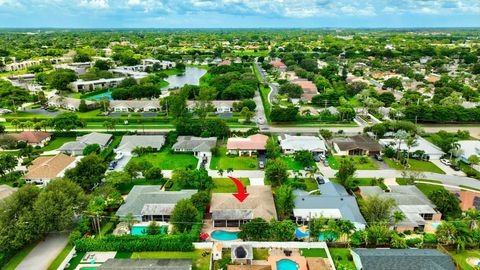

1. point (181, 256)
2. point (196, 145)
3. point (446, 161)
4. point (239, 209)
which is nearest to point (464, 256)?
point (239, 209)

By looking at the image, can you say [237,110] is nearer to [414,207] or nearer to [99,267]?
[414,207]

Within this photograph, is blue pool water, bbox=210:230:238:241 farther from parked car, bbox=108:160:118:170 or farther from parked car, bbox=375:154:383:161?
parked car, bbox=375:154:383:161

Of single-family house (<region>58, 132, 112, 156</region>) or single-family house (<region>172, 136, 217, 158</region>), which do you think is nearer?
single-family house (<region>172, 136, 217, 158</region>)

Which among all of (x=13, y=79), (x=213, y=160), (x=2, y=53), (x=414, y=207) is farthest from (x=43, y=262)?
(x=2, y=53)

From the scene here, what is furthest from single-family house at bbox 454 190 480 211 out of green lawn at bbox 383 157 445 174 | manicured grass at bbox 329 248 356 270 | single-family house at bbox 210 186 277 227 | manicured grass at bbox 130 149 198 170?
manicured grass at bbox 130 149 198 170

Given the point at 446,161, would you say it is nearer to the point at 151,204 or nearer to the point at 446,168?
the point at 446,168

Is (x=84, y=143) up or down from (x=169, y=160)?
up
